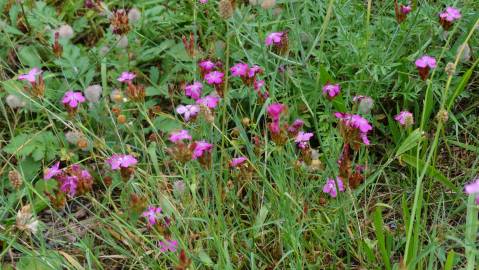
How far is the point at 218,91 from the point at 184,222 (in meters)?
0.33

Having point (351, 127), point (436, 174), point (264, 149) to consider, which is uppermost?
point (351, 127)

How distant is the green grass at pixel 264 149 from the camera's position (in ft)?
5.16

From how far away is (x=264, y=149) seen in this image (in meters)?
1.65

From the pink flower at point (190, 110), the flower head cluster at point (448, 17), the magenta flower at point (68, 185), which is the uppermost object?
the flower head cluster at point (448, 17)

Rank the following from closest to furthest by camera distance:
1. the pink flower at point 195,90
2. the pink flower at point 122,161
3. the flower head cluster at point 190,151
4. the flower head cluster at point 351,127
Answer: the flower head cluster at point 190,151 → the flower head cluster at point 351,127 → the pink flower at point 122,161 → the pink flower at point 195,90

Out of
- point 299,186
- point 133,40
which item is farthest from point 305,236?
point 133,40

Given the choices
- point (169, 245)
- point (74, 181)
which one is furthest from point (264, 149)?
point (74, 181)

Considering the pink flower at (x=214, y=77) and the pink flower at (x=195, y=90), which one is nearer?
the pink flower at (x=214, y=77)

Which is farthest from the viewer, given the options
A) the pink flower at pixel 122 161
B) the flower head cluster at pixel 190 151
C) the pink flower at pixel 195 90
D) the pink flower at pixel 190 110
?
the pink flower at pixel 195 90

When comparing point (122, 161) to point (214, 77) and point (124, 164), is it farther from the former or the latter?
point (214, 77)

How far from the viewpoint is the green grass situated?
157 cm

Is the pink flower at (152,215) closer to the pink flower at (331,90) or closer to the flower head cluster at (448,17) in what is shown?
the pink flower at (331,90)

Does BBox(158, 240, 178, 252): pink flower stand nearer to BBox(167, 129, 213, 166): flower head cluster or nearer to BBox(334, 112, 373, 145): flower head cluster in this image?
BBox(167, 129, 213, 166): flower head cluster

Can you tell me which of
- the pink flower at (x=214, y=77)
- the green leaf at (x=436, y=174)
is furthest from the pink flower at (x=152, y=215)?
the green leaf at (x=436, y=174)
